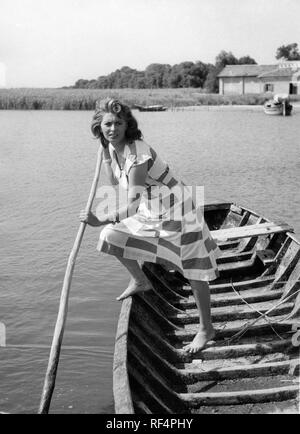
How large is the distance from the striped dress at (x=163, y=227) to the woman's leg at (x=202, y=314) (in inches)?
4.3

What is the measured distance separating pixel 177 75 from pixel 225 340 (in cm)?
8421

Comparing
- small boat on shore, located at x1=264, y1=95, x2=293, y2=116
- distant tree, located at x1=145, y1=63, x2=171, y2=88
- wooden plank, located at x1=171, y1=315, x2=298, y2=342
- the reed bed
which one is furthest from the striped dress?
distant tree, located at x1=145, y1=63, x2=171, y2=88

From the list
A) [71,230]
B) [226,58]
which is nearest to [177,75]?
[226,58]

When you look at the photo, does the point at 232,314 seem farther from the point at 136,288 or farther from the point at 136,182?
the point at 136,182

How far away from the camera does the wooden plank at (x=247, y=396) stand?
3.83m

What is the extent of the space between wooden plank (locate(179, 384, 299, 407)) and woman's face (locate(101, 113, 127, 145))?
6.34ft

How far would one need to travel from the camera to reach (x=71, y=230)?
11070mm

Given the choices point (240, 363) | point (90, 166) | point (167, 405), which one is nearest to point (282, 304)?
point (240, 363)

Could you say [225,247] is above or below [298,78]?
below

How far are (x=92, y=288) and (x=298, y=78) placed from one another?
6154 centimetres

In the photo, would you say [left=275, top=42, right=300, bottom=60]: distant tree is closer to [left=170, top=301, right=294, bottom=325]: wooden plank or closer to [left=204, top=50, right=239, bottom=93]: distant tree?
[left=204, top=50, right=239, bottom=93]: distant tree

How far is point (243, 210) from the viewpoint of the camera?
24.8ft

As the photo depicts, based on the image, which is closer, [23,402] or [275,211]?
[23,402]

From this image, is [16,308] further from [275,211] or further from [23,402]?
[275,211]
